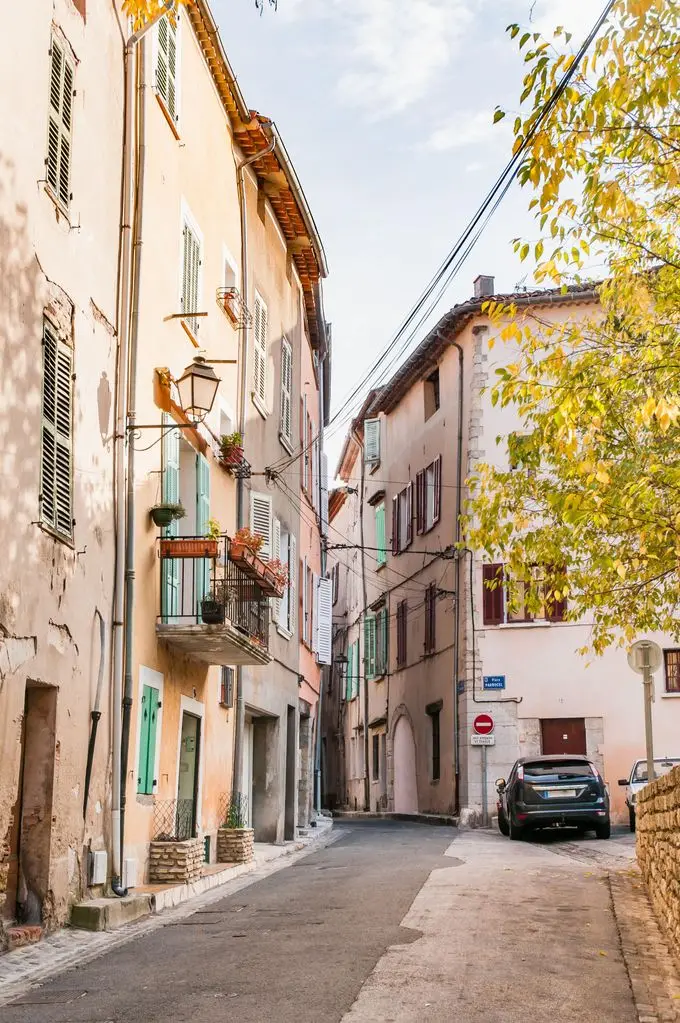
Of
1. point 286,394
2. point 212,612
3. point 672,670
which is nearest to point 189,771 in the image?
point 212,612

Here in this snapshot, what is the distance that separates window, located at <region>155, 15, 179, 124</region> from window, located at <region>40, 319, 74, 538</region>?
4.93 meters

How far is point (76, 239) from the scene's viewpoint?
38.7ft

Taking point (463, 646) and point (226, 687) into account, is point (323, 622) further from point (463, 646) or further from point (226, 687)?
point (226, 687)

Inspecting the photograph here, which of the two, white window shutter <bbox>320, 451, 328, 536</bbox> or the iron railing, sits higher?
white window shutter <bbox>320, 451, 328, 536</bbox>

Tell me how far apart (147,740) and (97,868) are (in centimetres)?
226

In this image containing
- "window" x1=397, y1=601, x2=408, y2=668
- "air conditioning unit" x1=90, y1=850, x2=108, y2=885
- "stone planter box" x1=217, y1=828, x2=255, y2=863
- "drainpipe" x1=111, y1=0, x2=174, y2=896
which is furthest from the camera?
"window" x1=397, y1=601, x2=408, y2=668

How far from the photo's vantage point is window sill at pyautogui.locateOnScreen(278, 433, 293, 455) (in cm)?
2268

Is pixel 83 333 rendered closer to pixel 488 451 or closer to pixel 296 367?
pixel 296 367

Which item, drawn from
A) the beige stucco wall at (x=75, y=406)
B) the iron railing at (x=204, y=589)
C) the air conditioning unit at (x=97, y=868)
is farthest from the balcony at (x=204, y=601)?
the air conditioning unit at (x=97, y=868)

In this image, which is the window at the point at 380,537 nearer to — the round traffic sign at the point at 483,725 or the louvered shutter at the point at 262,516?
the round traffic sign at the point at 483,725

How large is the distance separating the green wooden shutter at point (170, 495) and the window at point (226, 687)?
3000 mm

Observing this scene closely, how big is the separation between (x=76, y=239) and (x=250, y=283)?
8448 mm

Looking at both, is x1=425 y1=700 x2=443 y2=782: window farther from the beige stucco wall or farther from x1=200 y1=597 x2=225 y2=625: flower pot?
the beige stucco wall

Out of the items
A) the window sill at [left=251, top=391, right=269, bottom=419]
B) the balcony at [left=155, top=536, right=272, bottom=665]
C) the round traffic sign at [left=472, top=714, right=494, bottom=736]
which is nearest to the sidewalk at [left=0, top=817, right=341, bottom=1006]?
the balcony at [left=155, top=536, right=272, bottom=665]
